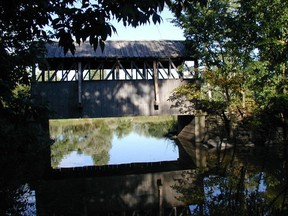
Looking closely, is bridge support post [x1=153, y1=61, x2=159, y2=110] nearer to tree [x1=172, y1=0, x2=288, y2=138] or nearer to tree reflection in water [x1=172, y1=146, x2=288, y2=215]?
tree [x1=172, y1=0, x2=288, y2=138]

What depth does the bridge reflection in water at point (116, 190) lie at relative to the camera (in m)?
7.02

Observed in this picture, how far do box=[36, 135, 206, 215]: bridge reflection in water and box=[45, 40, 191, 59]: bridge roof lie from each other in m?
6.08

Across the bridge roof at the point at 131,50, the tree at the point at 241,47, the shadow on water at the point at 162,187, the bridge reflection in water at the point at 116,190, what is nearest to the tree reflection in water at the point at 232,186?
the shadow on water at the point at 162,187

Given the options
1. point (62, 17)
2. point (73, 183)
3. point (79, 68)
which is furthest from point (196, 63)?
point (62, 17)

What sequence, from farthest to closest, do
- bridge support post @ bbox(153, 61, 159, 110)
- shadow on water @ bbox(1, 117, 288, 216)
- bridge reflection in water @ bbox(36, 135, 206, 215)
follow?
bridge support post @ bbox(153, 61, 159, 110)
bridge reflection in water @ bbox(36, 135, 206, 215)
shadow on water @ bbox(1, 117, 288, 216)

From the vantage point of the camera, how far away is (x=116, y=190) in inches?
355

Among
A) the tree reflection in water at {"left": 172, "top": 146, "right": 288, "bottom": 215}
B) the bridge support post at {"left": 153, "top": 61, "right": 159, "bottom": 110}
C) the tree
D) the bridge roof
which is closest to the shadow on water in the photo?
the tree reflection in water at {"left": 172, "top": 146, "right": 288, "bottom": 215}

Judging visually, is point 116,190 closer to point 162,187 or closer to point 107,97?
point 162,187

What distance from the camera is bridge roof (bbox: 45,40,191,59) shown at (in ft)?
54.4

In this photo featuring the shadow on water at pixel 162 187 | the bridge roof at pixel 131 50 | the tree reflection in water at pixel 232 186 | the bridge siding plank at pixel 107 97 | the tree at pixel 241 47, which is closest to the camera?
the tree reflection in water at pixel 232 186

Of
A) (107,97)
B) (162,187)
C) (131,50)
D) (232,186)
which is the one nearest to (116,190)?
(162,187)

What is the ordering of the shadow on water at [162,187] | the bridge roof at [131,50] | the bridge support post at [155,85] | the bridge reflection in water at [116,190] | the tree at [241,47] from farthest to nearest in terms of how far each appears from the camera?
the bridge support post at [155,85], the bridge roof at [131,50], the tree at [241,47], the bridge reflection in water at [116,190], the shadow on water at [162,187]

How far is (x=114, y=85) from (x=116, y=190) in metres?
8.93

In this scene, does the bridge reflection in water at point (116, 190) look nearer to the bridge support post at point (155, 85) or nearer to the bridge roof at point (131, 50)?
the bridge support post at point (155, 85)
